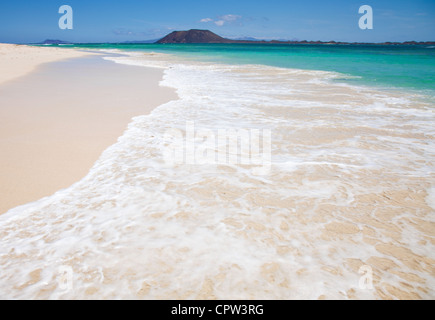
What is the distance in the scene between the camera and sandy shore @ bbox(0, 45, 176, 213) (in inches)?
148

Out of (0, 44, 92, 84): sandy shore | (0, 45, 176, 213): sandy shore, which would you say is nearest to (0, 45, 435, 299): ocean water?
(0, 45, 176, 213): sandy shore

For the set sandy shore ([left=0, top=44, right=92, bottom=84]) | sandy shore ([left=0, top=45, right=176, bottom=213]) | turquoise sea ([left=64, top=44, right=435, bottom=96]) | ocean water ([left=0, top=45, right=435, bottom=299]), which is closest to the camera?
ocean water ([left=0, top=45, right=435, bottom=299])

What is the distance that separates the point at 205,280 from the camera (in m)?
2.29

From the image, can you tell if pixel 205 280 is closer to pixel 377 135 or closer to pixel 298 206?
pixel 298 206

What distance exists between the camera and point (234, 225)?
2965mm

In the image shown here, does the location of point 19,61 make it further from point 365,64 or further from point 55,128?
point 365,64

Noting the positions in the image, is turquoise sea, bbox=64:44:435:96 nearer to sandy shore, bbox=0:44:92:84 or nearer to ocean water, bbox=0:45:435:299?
ocean water, bbox=0:45:435:299

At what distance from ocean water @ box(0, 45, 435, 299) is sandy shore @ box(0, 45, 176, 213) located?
1.13 ft

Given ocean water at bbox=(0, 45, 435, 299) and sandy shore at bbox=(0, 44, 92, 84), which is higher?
sandy shore at bbox=(0, 44, 92, 84)

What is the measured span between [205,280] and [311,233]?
4.11ft

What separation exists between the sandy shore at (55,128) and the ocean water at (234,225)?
0.35m

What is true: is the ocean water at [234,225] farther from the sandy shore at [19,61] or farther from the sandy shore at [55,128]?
the sandy shore at [19,61]

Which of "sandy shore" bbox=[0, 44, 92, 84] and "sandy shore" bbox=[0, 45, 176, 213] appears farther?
"sandy shore" bbox=[0, 44, 92, 84]
